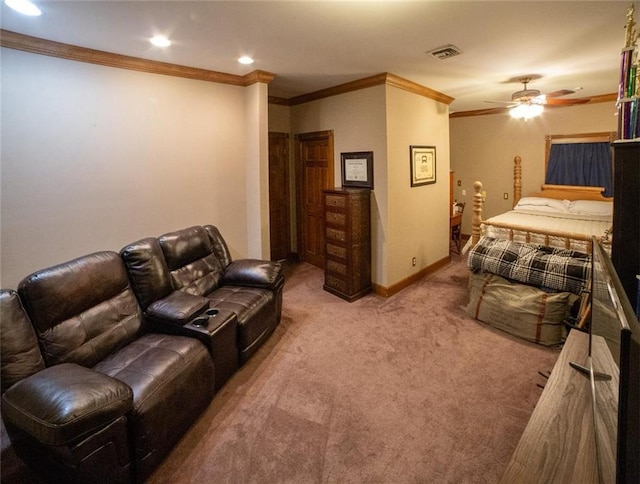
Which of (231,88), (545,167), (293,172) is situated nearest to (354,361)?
(231,88)

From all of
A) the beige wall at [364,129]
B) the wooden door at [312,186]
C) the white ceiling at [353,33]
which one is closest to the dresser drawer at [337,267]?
the beige wall at [364,129]

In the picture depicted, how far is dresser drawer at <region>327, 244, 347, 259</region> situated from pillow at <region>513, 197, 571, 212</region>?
3.42 meters

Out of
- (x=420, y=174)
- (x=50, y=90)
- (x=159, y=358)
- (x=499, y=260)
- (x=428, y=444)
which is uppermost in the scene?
(x=50, y=90)

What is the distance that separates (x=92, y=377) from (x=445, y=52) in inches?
139

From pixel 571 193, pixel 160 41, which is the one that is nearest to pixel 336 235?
pixel 160 41

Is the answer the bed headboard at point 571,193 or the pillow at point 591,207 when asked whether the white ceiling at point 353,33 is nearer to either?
the pillow at point 591,207

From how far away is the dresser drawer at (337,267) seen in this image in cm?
430

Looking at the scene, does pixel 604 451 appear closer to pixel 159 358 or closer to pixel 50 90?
pixel 159 358

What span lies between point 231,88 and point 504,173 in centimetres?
509

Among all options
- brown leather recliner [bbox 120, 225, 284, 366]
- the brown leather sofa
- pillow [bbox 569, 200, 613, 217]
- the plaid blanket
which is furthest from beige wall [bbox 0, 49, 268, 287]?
pillow [bbox 569, 200, 613, 217]

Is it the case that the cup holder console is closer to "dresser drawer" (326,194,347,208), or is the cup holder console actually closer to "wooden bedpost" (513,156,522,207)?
"dresser drawer" (326,194,347,208)

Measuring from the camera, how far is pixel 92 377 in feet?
5.84

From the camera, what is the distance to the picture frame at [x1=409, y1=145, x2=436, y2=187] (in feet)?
15.1

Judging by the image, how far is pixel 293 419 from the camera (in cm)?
233
